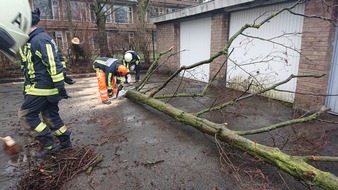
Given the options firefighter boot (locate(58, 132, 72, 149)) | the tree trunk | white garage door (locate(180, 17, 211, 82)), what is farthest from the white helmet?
white garage door (locate(180, 17, 211, 82))

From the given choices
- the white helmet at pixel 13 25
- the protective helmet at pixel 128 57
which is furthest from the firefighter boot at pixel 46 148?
the protective helmet at pixel 128 57

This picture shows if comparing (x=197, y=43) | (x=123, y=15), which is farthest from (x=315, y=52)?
(x=123, y=15)

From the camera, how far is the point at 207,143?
3297mm

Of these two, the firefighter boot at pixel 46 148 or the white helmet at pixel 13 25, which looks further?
the firefighter boot at pixel 46 148

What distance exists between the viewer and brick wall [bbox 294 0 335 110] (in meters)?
4.25

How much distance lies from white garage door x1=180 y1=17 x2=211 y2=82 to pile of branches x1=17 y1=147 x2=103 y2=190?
18.1ft

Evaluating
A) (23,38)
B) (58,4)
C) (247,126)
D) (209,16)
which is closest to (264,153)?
(247,126)

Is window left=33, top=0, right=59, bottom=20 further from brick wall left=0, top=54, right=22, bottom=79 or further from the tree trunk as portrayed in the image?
the tree trunk

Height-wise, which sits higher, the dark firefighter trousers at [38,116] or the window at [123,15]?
the window at [123,15]

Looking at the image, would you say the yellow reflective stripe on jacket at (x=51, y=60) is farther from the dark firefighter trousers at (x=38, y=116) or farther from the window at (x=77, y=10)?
the window at (x=77, y=10)

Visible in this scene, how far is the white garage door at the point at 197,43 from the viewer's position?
8120mm

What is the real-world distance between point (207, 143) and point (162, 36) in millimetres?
8726

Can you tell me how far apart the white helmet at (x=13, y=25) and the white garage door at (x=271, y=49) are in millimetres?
3803

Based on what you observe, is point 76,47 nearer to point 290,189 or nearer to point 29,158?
point 29,158
